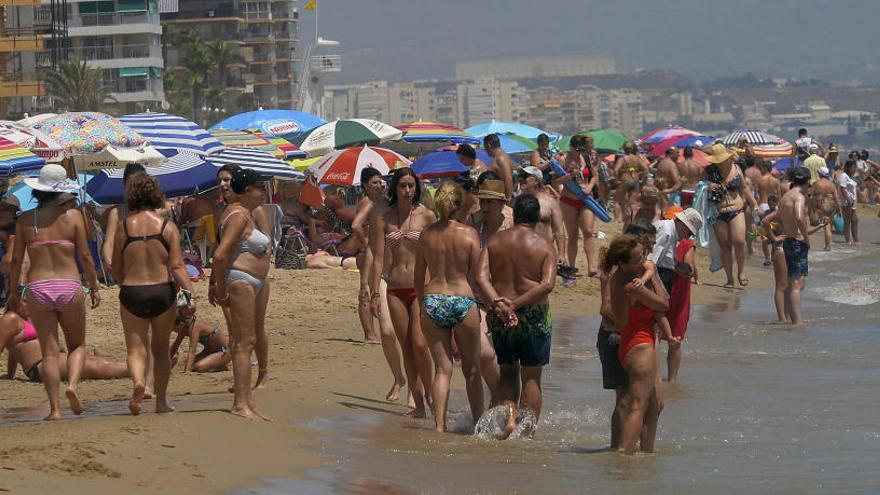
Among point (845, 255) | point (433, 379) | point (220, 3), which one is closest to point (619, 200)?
point (845, 255)

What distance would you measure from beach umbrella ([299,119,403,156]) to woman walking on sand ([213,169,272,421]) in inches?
631

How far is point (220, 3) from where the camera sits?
117875 mm

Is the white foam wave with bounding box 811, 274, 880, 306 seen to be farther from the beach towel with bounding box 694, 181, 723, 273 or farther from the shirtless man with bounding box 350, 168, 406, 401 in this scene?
the shirtless man with bounding box 350, 168, 406, 401

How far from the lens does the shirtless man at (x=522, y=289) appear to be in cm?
830

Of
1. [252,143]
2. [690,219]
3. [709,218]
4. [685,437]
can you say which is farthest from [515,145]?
[685,437]

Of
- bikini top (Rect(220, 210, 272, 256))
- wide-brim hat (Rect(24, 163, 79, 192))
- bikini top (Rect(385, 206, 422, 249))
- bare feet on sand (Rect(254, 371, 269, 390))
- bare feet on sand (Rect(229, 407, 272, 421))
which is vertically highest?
wide-brim hat (Rect(24, 163, 79, 192))

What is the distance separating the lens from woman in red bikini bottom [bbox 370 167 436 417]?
29.6 ft

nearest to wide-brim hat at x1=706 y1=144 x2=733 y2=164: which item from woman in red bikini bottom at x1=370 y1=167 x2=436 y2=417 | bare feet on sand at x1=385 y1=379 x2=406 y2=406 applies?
bare feet on sand at x1=385 y1=379 x2=406 y2=406

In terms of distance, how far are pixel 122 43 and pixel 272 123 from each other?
67374 mm

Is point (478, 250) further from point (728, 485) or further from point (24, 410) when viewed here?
point (24, 410)

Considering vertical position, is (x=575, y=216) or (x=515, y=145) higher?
(x=575, y=216)

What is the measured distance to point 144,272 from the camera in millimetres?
8148

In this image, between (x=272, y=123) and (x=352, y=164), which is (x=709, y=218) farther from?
(x=272, y=123)

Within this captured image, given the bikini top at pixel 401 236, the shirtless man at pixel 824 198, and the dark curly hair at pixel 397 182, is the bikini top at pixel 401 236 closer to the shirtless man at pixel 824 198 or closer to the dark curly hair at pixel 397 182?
the dark curly hair at pixel 397 182
